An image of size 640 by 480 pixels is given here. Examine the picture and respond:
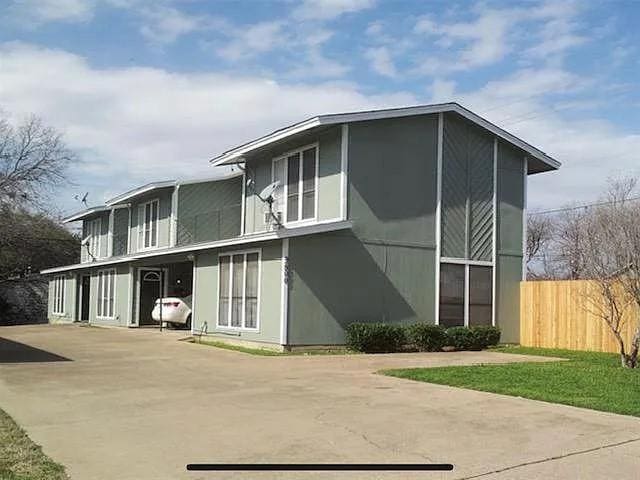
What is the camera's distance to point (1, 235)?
3275 centimetres

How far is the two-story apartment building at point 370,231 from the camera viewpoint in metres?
18.0

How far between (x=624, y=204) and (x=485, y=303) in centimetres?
629

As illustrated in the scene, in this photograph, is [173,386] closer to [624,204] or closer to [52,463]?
[52,463]

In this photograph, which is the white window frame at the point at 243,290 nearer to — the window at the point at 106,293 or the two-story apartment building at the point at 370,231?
the two-story apartment building at the point at 370,231

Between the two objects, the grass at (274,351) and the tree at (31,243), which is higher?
the tree at (31,243)

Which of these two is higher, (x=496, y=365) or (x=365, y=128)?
(x=365, y=128)

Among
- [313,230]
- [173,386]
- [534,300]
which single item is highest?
[313,230]

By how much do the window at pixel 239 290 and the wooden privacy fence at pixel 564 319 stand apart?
8442 millimetres

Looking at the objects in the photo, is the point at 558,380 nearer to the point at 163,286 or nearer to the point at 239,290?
the point at 239,290

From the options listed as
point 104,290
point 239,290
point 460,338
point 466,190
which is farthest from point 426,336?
point 104,290

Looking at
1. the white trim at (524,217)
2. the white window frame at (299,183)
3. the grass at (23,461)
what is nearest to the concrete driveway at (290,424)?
the grass at (23,461)

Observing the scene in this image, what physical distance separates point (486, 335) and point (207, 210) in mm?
11482

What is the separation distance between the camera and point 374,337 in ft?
58.2

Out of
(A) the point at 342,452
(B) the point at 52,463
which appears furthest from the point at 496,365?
(B) the point at 52,463
